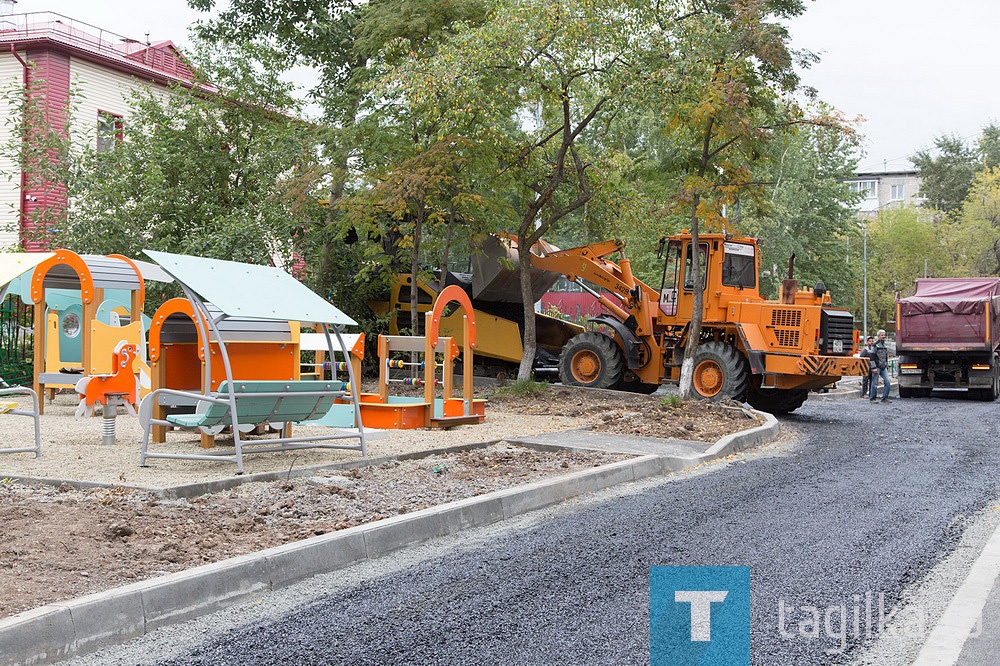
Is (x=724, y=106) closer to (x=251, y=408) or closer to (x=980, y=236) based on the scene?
(x=251, y=408)

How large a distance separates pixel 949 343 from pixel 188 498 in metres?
23.7

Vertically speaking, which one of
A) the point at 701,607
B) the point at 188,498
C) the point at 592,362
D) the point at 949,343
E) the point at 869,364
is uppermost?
the point at 949,343

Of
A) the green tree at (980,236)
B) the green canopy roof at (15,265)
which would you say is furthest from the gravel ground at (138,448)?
the green tree at (980,236)

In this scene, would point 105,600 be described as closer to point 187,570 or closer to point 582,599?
point 187,570

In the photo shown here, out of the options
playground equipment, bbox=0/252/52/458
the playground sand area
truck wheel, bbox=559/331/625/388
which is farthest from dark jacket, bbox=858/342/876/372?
playground equipment, bbox=0/252/52/458

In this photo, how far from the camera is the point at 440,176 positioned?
61.8 feet

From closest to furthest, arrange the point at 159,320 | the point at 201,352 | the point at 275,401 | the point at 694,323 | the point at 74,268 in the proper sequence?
the point at 275,401 → the point at 201,352 → the point at 159,320 → the point at 74,268 → the point at 694,323

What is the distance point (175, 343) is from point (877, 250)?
65.0 meters

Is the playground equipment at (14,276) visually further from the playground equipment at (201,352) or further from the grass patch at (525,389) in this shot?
the grass patch at (525,389)

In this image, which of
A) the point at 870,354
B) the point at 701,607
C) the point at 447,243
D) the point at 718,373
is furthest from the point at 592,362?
the point at 701,607

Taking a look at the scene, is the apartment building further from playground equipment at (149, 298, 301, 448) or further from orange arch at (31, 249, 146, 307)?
playground equipment at (149, 298, 301, 448)

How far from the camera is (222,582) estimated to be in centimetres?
543

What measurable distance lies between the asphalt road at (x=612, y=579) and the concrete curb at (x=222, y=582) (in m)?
0.13

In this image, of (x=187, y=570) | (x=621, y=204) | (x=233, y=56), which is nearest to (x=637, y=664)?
(x=187, y=570)
